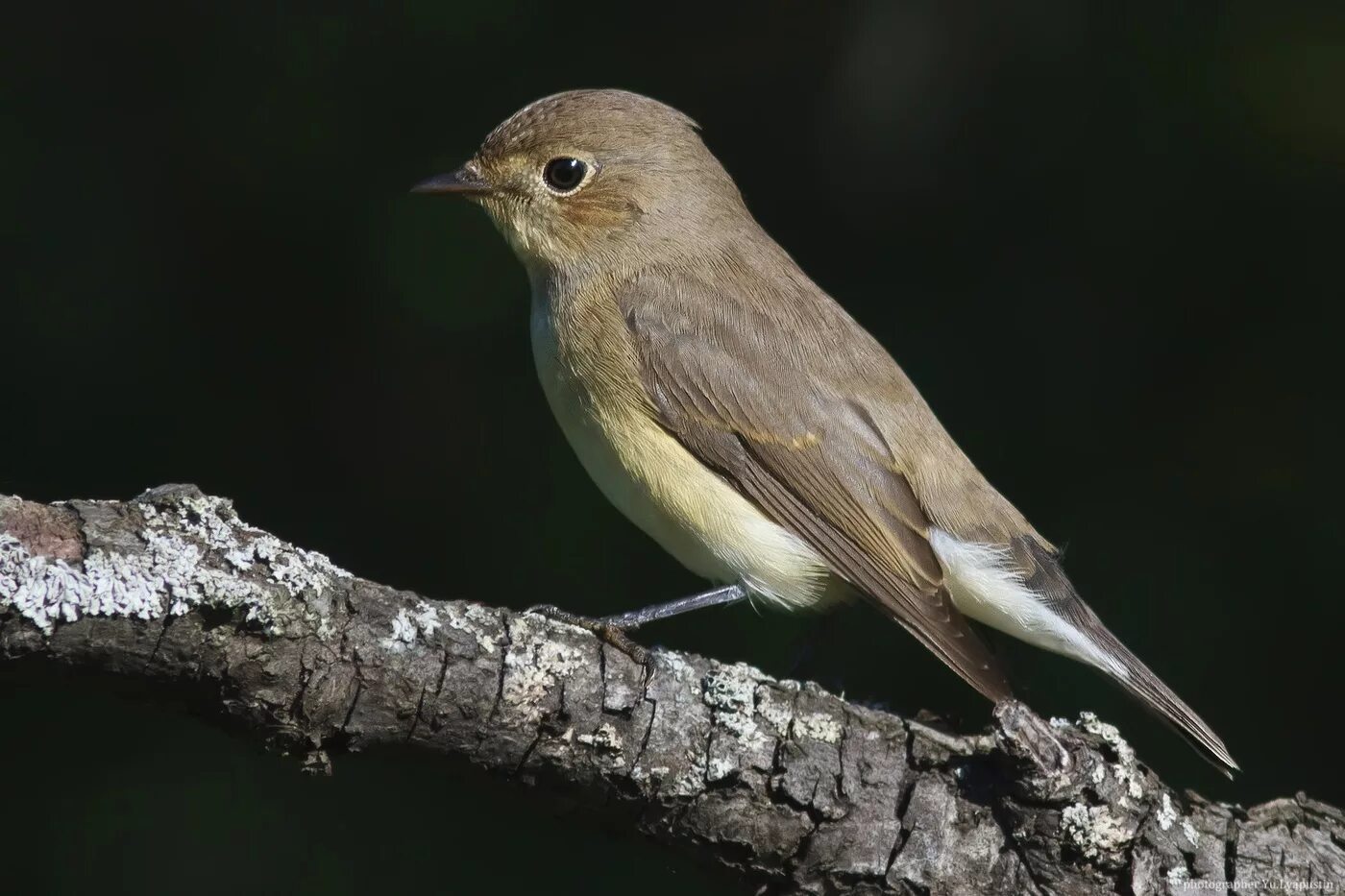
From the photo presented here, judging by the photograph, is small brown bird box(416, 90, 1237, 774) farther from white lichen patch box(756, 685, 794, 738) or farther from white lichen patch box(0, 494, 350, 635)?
white lichen patch box(0, 494, 350, 635)

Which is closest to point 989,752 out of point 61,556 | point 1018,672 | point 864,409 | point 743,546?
point 743,546

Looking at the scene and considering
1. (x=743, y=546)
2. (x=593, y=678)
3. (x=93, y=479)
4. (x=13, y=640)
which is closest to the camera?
(x=13, y=640)

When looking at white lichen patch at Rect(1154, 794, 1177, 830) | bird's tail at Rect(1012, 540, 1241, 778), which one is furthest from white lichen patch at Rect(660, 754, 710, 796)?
bird's tail at Rect(1012, 540, 1241, 778)

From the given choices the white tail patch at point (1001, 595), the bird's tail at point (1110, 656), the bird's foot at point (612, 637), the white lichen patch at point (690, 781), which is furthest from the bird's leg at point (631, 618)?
the bird's tail at point (1110, 656)

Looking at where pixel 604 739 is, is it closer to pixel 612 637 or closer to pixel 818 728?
pixel 612 637

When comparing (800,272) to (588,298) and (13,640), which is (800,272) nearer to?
(588,298)
